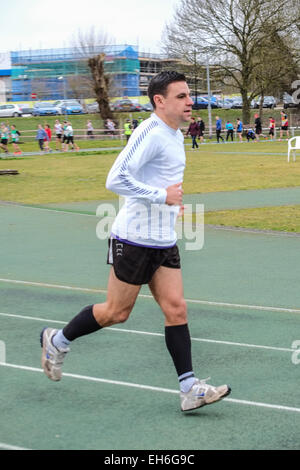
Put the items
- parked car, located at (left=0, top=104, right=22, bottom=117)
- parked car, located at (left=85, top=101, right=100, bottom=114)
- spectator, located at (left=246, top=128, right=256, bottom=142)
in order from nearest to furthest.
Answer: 1. spectator, located at (left=246, top=128, right=256, bottom=142)
2. parked car, located at (left=0, top=104, right=22, bottom=117)
3. parked car, located at (left=85, top=101, right=100, bottom=114)

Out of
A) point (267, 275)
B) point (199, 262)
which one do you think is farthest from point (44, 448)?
point (199, 262)

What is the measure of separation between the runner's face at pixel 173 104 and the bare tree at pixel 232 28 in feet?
181

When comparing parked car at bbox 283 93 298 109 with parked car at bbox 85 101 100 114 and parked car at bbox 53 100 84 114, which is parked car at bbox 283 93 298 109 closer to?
parked car at bbox 85 101 100 114

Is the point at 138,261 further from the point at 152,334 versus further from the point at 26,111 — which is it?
the point at 26,111

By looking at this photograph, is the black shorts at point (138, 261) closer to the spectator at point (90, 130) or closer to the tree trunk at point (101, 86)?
the spectator at point (90, 130)

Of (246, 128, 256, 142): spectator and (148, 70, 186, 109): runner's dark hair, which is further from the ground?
(148, 70, 186, 109): runner's dark hair

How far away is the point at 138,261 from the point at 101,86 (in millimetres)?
60951

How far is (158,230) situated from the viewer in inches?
193

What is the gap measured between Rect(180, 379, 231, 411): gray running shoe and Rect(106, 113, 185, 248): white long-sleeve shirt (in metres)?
0.88

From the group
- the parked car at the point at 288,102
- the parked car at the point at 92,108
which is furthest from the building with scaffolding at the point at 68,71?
the parked car at the point at 288,102

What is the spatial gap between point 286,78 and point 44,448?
203ft

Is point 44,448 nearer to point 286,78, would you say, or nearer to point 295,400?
point 295,400

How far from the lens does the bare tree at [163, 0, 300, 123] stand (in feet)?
193

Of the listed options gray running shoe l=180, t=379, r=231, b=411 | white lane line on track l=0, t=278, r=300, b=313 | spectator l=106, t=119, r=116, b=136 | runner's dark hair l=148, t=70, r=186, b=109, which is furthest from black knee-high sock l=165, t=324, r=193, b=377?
spectator l=106, t=119, r=116, b=136
